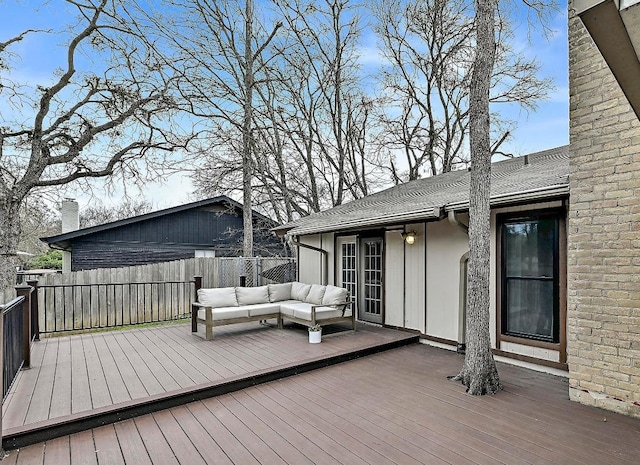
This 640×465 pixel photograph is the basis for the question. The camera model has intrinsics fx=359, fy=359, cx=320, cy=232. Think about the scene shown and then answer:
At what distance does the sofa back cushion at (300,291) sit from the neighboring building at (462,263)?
3.35ft

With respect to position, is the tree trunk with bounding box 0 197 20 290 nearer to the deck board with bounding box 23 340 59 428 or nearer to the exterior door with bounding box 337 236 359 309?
the deck board with bounding box 23 340 59 428

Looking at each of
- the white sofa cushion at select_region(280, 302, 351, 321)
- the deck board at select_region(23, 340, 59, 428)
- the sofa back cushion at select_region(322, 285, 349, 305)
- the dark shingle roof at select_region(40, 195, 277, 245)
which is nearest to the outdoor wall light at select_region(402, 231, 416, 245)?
the sofa back cushion at select_region(322, 285, 349, 305)

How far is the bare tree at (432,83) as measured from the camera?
12.2m

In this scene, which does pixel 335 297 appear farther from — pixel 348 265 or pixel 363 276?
pixel 348 265

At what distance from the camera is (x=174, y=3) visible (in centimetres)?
1047

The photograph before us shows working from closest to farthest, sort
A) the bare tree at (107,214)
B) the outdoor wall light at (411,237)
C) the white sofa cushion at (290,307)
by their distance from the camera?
the outdoor wall light at (411,237)
the white sofa cushion at (290,307)
the bare tree at (107,214)

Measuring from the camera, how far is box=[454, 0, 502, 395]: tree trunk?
3.90 meters

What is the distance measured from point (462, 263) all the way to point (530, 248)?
1.01 meters

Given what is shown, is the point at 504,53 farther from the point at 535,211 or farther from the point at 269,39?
the point at 535,211

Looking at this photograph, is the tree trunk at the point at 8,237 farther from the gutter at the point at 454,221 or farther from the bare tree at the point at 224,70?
the gutter at the point at 454,221

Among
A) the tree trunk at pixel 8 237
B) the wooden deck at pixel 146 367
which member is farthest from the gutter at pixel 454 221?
the tree trunk at pixel 8 237

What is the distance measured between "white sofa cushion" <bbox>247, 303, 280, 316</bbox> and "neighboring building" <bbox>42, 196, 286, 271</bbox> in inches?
269

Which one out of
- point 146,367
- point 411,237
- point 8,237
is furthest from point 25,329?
point 411,237

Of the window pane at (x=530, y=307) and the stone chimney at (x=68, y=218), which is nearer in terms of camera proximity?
the window pane at (x=530, y=307)
